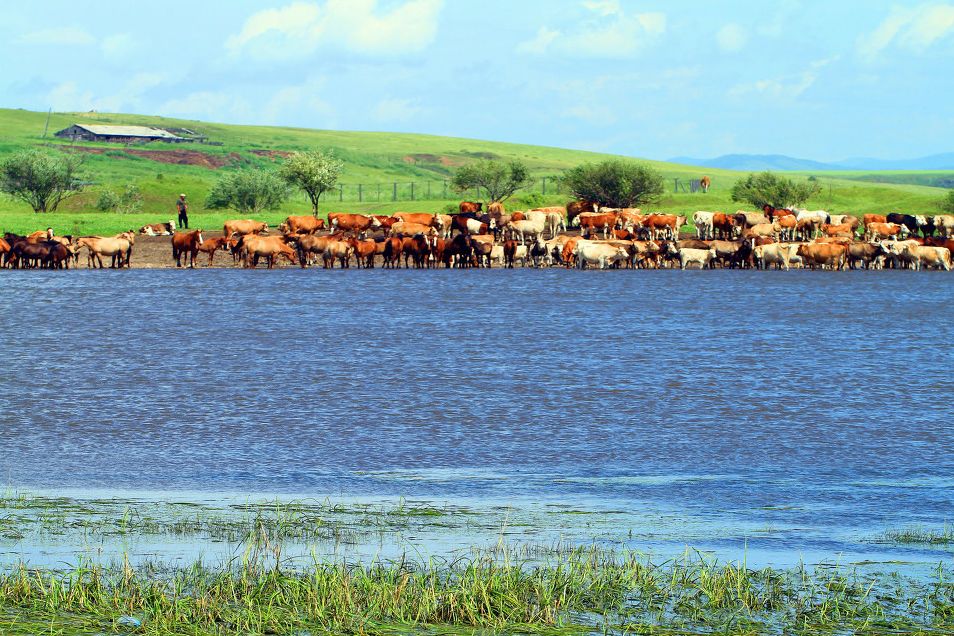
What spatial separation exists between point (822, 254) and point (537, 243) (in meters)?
12.6

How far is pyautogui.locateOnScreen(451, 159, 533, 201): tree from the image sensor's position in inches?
3804

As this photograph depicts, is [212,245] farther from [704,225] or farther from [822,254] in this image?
[822,254]

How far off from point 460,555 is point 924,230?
64.1 metres

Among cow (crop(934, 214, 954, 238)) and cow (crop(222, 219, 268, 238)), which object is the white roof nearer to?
cow (crop(222, 219, 268, 238))

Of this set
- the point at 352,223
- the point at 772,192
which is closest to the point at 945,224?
the point at 772,192

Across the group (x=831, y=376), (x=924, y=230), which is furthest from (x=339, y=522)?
(x=924, y=230)

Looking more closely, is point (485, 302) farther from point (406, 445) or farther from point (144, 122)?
point (144, 122)

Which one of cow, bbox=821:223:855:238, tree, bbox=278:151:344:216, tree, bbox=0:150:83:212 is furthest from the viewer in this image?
tree, bbox=278:151:344:216

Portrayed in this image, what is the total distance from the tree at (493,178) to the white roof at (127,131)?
73644 millimetres

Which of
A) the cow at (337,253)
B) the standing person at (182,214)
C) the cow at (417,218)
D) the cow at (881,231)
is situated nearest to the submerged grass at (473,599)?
the cow at (337,253)

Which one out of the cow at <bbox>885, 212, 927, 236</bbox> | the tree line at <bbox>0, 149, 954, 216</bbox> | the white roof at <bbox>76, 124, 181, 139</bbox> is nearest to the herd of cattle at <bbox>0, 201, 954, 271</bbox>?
the cow at <bbox>885, 212, 927, 236</bbox>

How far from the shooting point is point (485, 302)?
43.7 meters

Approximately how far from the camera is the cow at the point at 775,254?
62594 mm

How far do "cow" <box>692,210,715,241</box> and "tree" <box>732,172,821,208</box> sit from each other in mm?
17328
